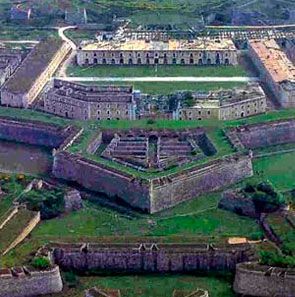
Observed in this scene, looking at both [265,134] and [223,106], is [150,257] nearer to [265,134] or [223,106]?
[265,134]

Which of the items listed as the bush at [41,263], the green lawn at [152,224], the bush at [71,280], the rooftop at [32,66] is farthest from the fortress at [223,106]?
the bush at [41,263]

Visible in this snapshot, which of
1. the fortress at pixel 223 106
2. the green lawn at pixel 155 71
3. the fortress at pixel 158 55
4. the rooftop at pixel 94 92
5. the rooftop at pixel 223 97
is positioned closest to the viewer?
the fortress at pixel 223 106

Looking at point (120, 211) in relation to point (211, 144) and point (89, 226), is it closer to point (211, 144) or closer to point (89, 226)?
point (89, 226)

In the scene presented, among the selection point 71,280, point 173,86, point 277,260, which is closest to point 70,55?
point 173,86

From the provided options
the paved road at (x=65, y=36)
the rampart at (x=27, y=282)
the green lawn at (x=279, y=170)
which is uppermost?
the paved road at (x=65, y=36)

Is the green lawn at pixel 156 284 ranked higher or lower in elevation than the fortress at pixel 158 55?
lower

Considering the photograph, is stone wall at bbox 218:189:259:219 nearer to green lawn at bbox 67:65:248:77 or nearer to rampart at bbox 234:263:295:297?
rampart at bbox 234:263:295:297

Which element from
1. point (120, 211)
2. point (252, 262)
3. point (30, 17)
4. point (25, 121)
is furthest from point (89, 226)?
point (30, 17)

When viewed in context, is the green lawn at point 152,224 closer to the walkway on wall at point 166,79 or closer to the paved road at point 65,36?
the walkway on wall at point 166,79
